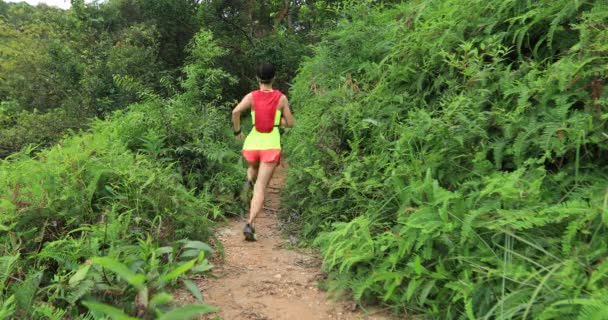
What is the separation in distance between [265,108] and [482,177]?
7.94ft

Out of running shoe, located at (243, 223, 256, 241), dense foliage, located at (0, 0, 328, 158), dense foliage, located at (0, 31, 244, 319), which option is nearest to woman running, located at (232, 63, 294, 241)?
running shoe, located at (243, 223, 256, 241)

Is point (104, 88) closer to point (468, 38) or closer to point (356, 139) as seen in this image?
point (356, 139)

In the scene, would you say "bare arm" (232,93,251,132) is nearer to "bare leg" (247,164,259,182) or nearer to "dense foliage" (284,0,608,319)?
"bare leg" (247,164,259,182)

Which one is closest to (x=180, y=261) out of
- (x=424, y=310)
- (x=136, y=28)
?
(x=424, y=310)

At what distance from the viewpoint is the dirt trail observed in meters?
2.71

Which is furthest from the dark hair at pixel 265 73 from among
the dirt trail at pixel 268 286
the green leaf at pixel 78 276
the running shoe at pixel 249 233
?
the green leaf at pixel 78 276

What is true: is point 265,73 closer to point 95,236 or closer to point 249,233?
point 249,233

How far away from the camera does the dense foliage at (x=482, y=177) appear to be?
2.21 m

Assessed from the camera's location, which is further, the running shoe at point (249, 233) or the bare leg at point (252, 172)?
the bare leg at point (252, 172)

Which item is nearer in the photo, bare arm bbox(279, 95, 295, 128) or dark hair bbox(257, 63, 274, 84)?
dark hair bbox(257, 63, 274, 84)

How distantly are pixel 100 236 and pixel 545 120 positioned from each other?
3.43 m

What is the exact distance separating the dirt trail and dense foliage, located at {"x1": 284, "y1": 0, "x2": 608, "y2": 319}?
191mm

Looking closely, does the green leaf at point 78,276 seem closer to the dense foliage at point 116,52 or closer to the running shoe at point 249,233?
the running shoe at point 249,233

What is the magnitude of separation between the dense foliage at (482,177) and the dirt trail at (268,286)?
19cm
